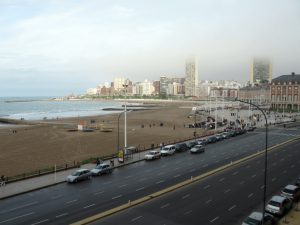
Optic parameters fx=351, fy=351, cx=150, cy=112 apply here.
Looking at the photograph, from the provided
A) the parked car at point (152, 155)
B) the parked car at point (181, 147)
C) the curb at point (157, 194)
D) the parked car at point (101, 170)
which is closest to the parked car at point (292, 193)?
the curb at point (157, 194)

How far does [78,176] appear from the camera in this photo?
3347 centimetres

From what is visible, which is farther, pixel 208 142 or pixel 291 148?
pixel 208 142

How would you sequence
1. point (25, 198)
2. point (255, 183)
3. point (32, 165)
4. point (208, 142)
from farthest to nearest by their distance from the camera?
point (208, 142)
point (32, 165)
point (255, 183)
point (25, 198)

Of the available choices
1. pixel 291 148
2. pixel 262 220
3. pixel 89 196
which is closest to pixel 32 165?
pixel 89 196

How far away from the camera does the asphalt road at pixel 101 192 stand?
2377 cm

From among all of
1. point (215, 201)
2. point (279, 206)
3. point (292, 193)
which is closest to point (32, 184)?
point (215, 201)

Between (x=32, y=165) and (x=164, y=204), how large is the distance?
22259 millimetres

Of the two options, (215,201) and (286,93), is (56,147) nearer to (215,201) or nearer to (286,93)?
(215,201)

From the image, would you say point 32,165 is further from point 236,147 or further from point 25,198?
point 236,147

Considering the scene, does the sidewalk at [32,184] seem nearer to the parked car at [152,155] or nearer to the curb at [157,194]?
the curb at [157,194]

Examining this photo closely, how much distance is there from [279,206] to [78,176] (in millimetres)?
18285

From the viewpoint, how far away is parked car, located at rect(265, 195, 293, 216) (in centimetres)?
2389

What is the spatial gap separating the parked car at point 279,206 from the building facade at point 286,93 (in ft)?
490

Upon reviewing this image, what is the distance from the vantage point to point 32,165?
4216cm
